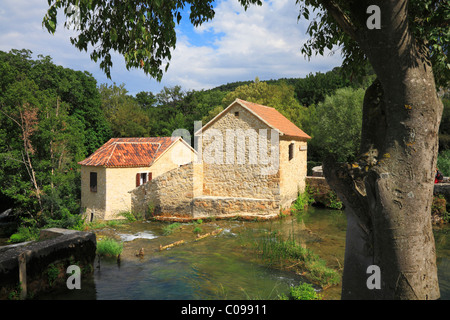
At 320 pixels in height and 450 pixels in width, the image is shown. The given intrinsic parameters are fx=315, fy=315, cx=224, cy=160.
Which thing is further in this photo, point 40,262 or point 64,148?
point 64,148

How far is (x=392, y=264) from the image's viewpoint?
4.29 meters

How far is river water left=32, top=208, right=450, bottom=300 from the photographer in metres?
7.68

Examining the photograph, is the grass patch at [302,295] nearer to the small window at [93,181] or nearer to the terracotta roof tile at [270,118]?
the terracotta roof tile at [270,118]

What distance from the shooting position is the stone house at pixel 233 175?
56.9 feet

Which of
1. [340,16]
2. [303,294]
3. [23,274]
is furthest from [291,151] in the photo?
[23,274]

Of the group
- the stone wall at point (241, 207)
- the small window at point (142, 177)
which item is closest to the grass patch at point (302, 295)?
the stone wall at point (241, 207)

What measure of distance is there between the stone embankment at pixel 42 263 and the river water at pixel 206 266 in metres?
0.34

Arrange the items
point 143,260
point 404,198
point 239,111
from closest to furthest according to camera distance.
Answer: point 404,198
point 143,260
point 239,111

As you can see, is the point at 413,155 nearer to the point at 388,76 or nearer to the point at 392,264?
the point at 388,76

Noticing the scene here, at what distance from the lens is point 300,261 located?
9984 mm

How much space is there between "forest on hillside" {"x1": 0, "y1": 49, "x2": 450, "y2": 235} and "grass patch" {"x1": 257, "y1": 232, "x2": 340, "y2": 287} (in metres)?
3.41

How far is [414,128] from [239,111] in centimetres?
1414
